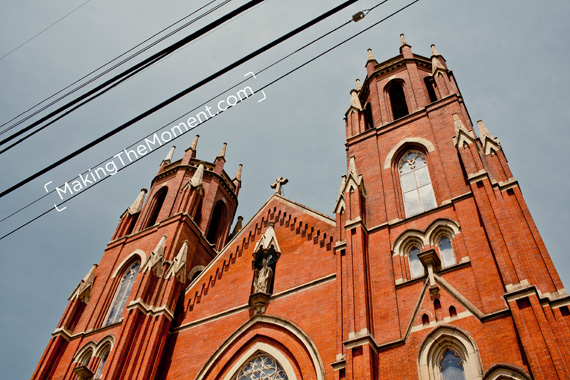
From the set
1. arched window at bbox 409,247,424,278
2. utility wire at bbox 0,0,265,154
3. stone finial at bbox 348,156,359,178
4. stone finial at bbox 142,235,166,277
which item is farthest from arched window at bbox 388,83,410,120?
utility wire at bbox 0,0,265,154

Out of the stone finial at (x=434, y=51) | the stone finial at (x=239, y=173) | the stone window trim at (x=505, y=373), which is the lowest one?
the stone window trim at (x=505, y=373)

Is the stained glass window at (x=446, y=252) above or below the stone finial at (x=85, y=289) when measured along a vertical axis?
below

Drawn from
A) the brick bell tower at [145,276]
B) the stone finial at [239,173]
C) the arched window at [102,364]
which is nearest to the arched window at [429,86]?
the brick bell tower at [145,276]

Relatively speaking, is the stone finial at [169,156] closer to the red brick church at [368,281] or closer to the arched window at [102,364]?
the red brick church at [368,281]

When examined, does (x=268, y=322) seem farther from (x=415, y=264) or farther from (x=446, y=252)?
(x=446, y=252)

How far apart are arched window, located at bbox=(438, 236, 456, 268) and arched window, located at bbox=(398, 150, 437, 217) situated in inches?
64.4

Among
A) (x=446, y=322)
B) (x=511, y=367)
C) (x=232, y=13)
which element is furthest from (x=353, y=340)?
(x=232, y=13)

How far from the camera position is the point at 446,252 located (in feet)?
43.7

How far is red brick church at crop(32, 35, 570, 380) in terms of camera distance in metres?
10.9

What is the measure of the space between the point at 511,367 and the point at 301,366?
5.37m

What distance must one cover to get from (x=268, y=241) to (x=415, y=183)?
17.1 feet

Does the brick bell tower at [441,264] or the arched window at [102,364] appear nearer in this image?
the brick bell tower at [441,264]

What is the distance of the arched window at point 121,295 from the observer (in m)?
19.4

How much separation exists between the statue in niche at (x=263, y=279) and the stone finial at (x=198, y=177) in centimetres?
880
